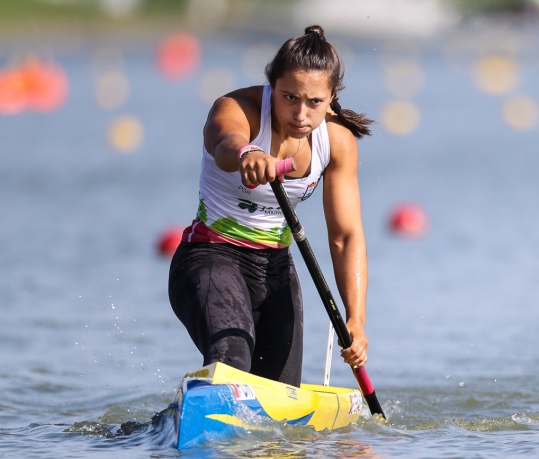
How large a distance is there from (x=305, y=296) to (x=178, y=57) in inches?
1237

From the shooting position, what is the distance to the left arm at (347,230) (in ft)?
15.8

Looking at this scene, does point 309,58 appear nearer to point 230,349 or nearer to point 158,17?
point 230,349

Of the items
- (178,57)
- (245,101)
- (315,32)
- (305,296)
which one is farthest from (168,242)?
(178,57)

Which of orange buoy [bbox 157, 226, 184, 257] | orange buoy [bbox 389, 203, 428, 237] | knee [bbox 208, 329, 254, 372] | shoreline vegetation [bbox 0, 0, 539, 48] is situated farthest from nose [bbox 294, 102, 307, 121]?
shoreline vegetation [bbox 0, 0, 539, 48]

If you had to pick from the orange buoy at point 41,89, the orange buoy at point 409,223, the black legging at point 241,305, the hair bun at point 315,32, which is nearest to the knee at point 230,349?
the black legging at point 241,305

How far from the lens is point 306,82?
14.5 feet

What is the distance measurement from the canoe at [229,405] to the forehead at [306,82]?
1.26 meters

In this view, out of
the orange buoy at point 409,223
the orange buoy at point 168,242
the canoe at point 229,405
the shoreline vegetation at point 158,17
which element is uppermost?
the shoreline vegetation at point 158,17

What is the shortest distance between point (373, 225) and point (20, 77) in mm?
17191

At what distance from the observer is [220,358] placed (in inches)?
180

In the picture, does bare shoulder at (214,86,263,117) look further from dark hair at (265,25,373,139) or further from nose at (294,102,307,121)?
nose at (294,102,307,121)

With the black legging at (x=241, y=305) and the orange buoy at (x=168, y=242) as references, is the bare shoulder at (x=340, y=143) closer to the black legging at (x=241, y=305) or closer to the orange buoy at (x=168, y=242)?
the black legging at (x=241, y=305)

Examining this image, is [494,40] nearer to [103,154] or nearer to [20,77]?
[20,77]

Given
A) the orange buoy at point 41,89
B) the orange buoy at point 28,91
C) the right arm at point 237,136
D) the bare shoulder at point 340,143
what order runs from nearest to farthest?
1. the right arm at point 237,136
2. the bare shoulder at point 340,143
3. the orange buoy at point 28,91
4. the orange buoy at point 41,89
